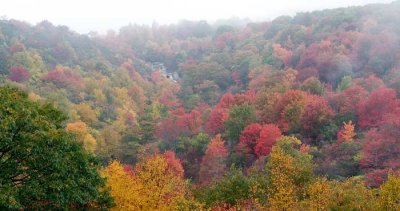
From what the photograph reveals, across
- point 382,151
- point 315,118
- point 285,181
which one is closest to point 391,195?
point 285,181

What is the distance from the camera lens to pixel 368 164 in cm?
5269

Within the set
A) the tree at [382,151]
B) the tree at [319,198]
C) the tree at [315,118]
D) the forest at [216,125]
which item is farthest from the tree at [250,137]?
the tree at [319,198]

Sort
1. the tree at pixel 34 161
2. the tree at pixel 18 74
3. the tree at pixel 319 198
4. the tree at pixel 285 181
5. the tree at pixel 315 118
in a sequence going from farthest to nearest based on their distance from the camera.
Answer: the tree at pixel 18 74, the tree at pixel 315 118, the tree at pixel 285 181, the tree at pixel 319 198, the tree at pixel 34 161

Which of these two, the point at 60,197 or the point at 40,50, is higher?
the point at 60,197

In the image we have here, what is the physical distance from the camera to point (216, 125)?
Answer: 3462 inches

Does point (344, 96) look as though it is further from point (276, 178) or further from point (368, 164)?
point (276, 178)

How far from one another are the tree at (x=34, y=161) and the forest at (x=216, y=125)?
7 centimetres

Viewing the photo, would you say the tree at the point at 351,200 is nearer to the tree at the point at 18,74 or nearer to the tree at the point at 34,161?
the tree at the point at 34,161

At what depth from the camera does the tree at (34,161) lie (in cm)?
2388

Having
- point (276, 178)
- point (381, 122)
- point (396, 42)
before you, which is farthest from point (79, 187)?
point (396, 42)

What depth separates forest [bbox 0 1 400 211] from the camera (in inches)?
1040

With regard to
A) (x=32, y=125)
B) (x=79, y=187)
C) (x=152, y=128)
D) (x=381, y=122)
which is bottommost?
(x=152, y=128)

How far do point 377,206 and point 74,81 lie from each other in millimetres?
119933

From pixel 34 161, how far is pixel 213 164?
41.4 metres
